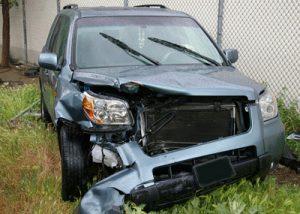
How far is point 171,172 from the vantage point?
3264 mm

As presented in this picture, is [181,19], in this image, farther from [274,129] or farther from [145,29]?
[274,129]

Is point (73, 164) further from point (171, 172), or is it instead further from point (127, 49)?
point (127, 49)

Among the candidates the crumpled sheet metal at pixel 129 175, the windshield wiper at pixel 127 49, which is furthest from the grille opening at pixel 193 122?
the windshield wiper at pixel 127 49

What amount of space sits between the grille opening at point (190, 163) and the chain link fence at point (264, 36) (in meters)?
3.32

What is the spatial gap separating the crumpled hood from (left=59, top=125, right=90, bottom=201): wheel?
1.76ft

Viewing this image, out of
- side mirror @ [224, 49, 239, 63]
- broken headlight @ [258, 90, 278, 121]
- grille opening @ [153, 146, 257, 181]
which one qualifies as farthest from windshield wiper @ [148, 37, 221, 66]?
grille opening @ [153, 146, 257, 181]

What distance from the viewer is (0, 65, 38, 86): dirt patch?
1215cm

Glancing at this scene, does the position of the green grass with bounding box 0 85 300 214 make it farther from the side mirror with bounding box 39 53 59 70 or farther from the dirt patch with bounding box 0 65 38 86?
the dirt patch with bounding box 0 65 38 86

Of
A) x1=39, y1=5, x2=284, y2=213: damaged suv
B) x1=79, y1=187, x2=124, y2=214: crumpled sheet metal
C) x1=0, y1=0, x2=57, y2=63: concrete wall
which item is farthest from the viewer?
x1=0, y1=0, x2=57, y2=63: concrete wall

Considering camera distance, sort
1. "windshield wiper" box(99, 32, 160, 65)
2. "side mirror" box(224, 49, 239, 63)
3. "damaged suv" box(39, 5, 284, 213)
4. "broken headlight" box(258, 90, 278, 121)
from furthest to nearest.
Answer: "side mirror" box(224, 49, 239, 63) → "windshield wiper" box(99, 32, 160, 65) → "broken headlight" box(258, 90, 278, 121) → "damaged suv" box(39, 5, 284, 213)

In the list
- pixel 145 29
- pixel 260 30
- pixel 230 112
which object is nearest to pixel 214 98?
pixel 230 112

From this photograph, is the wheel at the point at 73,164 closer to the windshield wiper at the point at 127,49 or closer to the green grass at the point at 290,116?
the windshield wiper at the point at 127,49

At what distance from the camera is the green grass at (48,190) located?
346cm

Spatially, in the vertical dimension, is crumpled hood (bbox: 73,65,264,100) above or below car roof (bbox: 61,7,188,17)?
below
